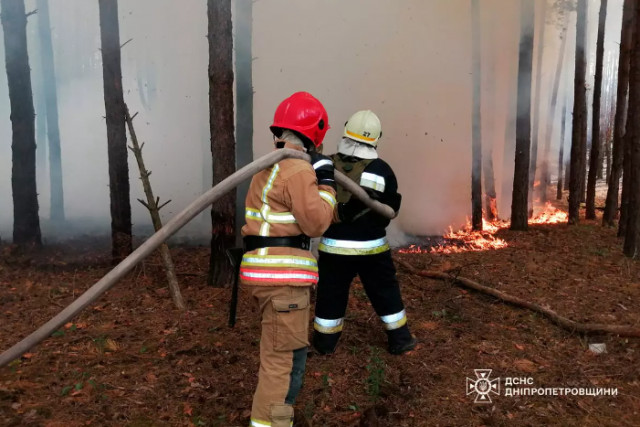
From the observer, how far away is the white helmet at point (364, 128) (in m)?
3.94

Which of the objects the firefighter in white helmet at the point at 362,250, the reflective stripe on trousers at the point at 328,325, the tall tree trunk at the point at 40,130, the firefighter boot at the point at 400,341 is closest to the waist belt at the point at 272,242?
the firefighter in white helmet at the point at 362,250

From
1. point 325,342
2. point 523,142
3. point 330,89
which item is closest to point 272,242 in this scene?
point 325,342

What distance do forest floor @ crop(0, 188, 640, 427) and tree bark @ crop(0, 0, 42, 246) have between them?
6.63ft

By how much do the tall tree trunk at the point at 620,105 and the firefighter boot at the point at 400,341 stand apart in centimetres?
1033

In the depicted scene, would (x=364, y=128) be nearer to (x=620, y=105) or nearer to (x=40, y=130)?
(x=620, y=105)

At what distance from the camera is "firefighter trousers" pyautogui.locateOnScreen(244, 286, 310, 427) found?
2.70 meters

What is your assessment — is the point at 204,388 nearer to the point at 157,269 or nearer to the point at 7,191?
the point at 157,269

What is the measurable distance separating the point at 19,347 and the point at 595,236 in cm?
1127

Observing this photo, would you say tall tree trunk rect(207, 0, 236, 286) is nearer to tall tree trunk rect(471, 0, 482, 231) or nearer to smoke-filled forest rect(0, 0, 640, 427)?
smoke-filled forest rect(0, 0, 640, 427)

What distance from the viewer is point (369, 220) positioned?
3.91m

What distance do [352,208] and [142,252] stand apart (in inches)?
67.5

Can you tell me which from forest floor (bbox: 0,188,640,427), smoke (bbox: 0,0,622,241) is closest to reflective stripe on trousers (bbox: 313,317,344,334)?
forest floor (bbox: 0,188,640,427)

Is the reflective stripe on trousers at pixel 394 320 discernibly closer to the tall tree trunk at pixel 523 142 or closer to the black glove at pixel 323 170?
the black glove at pixel 323 170

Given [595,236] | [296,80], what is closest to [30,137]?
[296,80]
